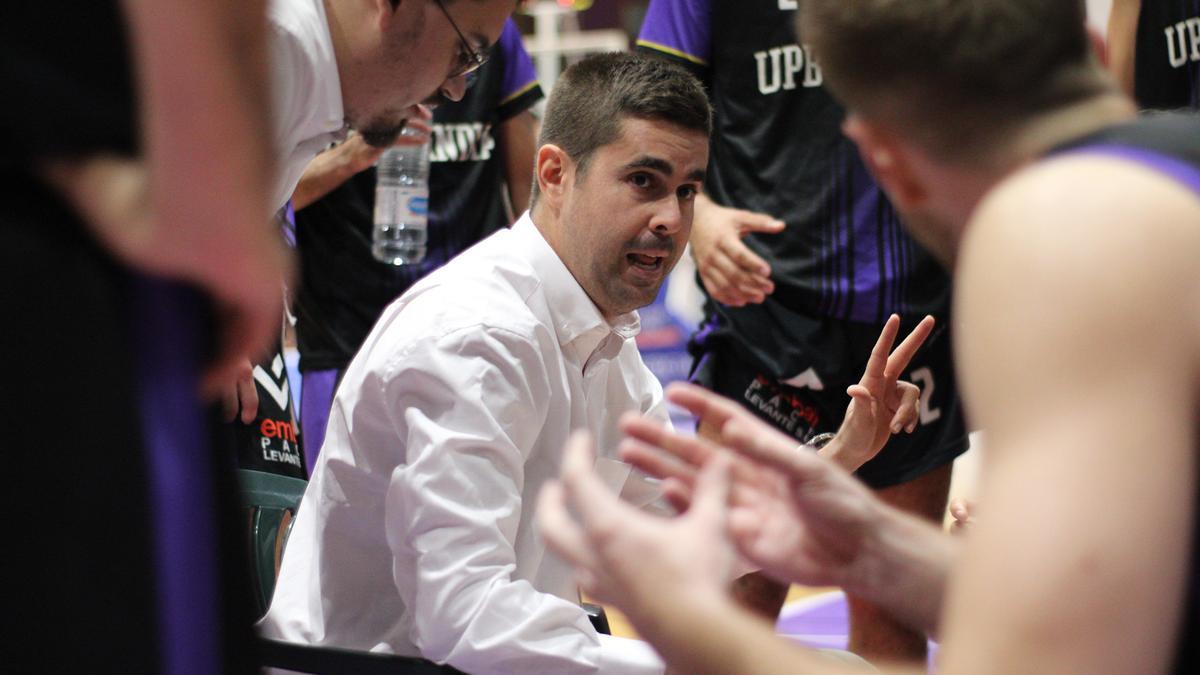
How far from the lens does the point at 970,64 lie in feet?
3.28

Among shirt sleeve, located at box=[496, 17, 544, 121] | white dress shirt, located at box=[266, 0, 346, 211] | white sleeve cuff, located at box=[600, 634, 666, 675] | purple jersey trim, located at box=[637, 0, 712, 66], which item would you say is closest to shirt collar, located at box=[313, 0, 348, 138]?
white dress shirt, located at box=[266, 0, 346, 211]

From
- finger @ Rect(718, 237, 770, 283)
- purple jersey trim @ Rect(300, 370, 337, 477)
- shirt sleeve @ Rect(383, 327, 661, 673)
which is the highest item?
finger @ Rect(718, 237, 770, 283)

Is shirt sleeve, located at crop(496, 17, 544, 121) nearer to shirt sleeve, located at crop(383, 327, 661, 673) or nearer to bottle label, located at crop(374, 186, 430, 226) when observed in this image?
bottle label, located at crop(374, 186, 430, 226)

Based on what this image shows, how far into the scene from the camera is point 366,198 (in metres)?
3.69

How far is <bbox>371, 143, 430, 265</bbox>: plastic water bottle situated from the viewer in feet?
11.7

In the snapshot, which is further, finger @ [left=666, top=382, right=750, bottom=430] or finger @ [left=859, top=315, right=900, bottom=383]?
finger @ [left=859, top=315, right=900, bottom=383]

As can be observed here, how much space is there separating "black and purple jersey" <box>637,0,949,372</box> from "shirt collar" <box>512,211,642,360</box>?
0.83 metres

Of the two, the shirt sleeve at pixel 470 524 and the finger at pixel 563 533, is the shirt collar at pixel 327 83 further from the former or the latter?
the finger at pixel 563 533

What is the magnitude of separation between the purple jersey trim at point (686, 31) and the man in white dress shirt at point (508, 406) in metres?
0.47

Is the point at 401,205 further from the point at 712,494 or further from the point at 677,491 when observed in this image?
the point at 712,494

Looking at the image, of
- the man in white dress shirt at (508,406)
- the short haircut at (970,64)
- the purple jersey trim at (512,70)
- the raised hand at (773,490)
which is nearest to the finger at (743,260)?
the man in white dress shirt at (508,406)

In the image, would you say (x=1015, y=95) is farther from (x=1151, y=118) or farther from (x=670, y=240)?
(x=670, y=240)

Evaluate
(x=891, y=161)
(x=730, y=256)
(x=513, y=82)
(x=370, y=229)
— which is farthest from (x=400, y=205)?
(x=891, y=161)

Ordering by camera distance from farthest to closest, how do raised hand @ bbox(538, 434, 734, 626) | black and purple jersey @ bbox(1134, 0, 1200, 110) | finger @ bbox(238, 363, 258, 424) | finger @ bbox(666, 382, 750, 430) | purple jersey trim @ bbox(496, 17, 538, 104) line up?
purple jersey trim @ bbox(496, 17, 538, 104), black and purple jersey @ bbox(1134, 0, 1200, 110), finger @ bbox(238, 363, 258, 424), finger @ bbox(666, 382, 750, 430), raised hand @ bbox(538, 434, 734, 626)
